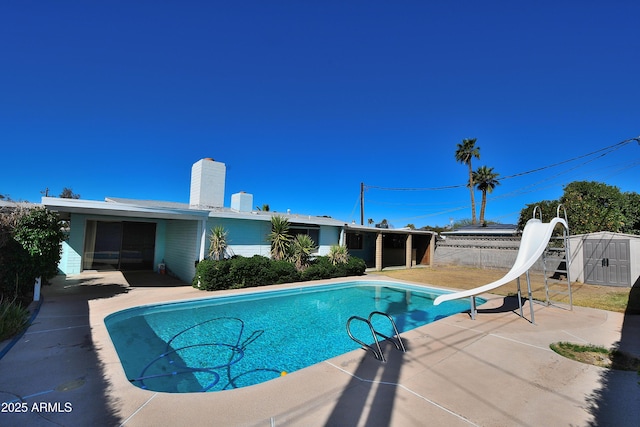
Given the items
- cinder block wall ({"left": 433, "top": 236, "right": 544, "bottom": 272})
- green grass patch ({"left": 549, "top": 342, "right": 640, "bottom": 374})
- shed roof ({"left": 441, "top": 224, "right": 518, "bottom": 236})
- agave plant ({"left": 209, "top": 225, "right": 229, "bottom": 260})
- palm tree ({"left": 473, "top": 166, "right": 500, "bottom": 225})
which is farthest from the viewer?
palm tree ({"left": 473, "top": 166, "right": 500, "bottom": 225})

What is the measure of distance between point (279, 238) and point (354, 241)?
313 inches

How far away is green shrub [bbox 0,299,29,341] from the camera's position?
4.43 metres

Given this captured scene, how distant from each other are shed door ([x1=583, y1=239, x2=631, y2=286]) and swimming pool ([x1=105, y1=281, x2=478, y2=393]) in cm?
700

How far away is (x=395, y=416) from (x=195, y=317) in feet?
19.8

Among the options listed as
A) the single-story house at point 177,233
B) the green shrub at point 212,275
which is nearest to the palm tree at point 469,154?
the single-story house at point 177,233

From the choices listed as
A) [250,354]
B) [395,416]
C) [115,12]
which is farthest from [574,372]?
[115,12]

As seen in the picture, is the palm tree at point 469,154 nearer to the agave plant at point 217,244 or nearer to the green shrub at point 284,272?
the green shrub at point 284,272

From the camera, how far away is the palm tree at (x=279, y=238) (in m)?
11.9

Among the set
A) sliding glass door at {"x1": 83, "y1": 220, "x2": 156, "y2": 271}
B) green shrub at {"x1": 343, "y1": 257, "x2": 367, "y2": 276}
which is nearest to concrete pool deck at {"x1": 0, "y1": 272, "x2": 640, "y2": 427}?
green shrub at {"x1": 343, "y1": 257, "x2": 367, "y2": 276}

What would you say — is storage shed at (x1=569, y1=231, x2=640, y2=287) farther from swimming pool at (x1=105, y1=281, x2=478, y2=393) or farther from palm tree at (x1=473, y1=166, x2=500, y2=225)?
palm tree at (x1=473, y1=166, x2=500, y2=225)

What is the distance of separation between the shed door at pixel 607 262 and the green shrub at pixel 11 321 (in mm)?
18292

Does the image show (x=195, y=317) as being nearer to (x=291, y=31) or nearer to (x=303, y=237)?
(x=303, y=237)

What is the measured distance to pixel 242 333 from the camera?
6258 millimetres

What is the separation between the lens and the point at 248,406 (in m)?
2.76
